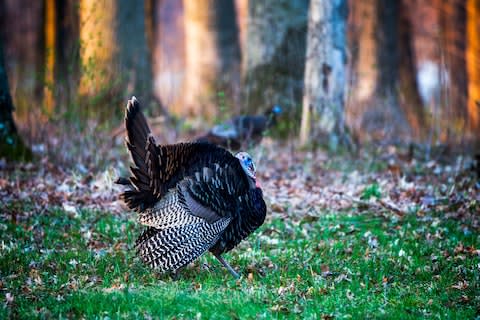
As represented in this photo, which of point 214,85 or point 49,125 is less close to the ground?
point 214,85

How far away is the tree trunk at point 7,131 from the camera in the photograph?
10617 millimetres

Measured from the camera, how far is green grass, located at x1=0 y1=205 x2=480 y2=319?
5891 mm

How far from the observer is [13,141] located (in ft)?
35.7

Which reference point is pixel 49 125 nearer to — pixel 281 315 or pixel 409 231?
pixel 409 231

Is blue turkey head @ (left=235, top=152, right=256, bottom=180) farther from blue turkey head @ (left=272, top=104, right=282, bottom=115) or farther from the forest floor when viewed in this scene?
blue turkey head @ (left=272, top=104, right=282, bottom=115)

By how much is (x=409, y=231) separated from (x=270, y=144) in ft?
17.8

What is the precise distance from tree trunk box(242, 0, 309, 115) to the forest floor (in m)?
3.82

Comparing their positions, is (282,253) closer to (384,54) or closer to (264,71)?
(264,71)

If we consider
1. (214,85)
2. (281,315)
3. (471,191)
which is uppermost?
(214,85)

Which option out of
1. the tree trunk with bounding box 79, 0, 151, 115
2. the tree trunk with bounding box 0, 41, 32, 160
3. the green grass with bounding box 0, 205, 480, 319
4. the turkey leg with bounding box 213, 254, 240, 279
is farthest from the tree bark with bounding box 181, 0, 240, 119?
the turkey leg with bounding box 213, 254, 240, 279

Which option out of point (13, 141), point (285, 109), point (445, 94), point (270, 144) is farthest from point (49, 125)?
point (445, 94)

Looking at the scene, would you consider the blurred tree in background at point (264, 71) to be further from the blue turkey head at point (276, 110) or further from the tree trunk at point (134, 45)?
the blue turkey head at point (276, 110)

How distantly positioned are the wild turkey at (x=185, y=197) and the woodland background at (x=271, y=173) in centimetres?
33

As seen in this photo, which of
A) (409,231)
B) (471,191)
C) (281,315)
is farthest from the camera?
(471,191)
